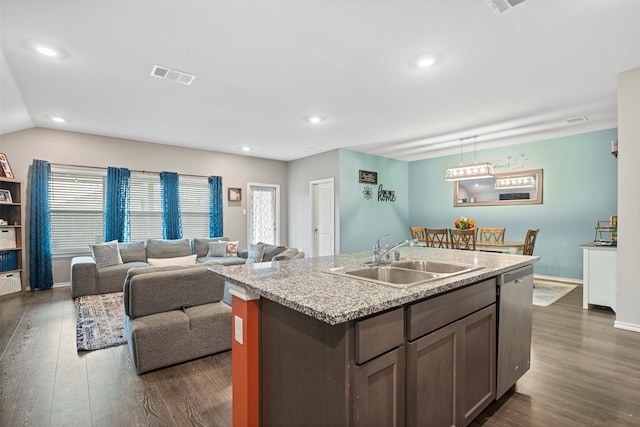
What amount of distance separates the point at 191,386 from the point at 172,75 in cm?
286

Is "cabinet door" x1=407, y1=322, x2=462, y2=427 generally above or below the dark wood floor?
above

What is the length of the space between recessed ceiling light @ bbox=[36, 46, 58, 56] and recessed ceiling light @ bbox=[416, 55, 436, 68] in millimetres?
3214

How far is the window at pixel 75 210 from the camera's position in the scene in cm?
529

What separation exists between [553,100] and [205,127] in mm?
4905

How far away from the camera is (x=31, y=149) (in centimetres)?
505

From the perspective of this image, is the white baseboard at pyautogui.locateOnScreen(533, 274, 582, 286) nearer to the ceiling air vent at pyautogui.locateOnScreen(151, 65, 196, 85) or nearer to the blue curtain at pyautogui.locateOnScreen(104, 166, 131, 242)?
the ceiling air vent at pyautogui.locateOnScreen(151, 65, 196, 85)

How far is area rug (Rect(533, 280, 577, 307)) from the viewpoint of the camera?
4370 mm

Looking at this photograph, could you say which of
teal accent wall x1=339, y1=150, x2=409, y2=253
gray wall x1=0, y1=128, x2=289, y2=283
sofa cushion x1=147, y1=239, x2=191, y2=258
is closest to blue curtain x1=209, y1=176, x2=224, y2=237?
gray wall x1=0, y1=128, x2=289, y2=283

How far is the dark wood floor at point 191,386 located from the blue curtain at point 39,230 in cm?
200

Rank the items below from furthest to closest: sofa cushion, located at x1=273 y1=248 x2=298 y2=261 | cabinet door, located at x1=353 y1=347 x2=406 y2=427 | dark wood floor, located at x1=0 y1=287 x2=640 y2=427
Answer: sofa cushion, located at x1=273 y1=248 x2=298 y2=261, dark wood floor, located at x1=0 y1=287 x2=640 y2=427, cabinet door, located at x1=353 y1=347 x2=406 y2=427

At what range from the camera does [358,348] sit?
1.16 metres

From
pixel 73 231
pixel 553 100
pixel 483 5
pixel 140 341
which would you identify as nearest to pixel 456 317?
pixel 483 5

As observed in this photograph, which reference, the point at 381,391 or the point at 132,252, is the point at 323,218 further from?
the point at 381,391

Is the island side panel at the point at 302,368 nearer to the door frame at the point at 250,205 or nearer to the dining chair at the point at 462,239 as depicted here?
the dining chair at the point at 462,239
